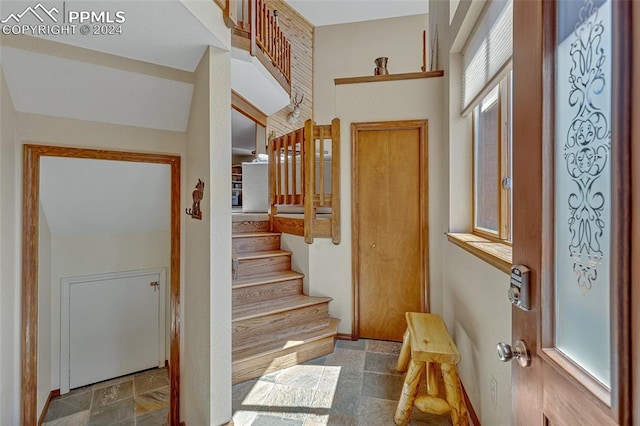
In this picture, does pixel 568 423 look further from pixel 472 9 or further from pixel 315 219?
pixel 315 219

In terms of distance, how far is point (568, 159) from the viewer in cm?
60

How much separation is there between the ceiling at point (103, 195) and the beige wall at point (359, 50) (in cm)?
370

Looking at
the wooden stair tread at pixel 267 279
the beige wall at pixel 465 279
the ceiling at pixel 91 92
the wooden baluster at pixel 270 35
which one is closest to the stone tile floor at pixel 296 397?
the beige wall at pixel 465 279

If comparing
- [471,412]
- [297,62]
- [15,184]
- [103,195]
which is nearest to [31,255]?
[15,184]

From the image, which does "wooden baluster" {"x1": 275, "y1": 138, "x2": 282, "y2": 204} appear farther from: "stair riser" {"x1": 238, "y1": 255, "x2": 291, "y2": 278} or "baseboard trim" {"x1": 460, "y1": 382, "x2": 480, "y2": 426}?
"baseboard trim" {"x1": 460, "y1": 382, "x2": 480, "y2": 426}

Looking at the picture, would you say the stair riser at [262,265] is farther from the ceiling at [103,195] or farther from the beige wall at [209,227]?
the beige wall at [209,227]

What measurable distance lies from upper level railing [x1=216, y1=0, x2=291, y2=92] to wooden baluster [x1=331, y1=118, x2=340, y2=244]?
88cm

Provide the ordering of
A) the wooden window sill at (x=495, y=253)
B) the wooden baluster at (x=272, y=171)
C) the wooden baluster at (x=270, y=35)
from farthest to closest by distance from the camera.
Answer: the wooden baluster at (x=272, y=171) → the wooden baluster at (x=270, y=35) → the wooden window sill at (x=495, y=253)

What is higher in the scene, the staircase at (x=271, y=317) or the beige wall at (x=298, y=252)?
the beige wall at (x=298, y=252)

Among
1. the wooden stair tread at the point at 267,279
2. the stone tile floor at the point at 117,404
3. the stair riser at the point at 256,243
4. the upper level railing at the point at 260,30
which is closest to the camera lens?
the upper level railing at the point at 260,30

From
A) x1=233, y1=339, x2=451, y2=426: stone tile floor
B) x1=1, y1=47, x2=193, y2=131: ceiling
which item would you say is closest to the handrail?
x1=1, y1=47, x2=193, y2=131: ceiling

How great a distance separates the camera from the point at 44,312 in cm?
229

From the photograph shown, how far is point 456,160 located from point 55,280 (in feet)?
11.4

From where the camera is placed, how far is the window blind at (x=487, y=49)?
4.68 feet
